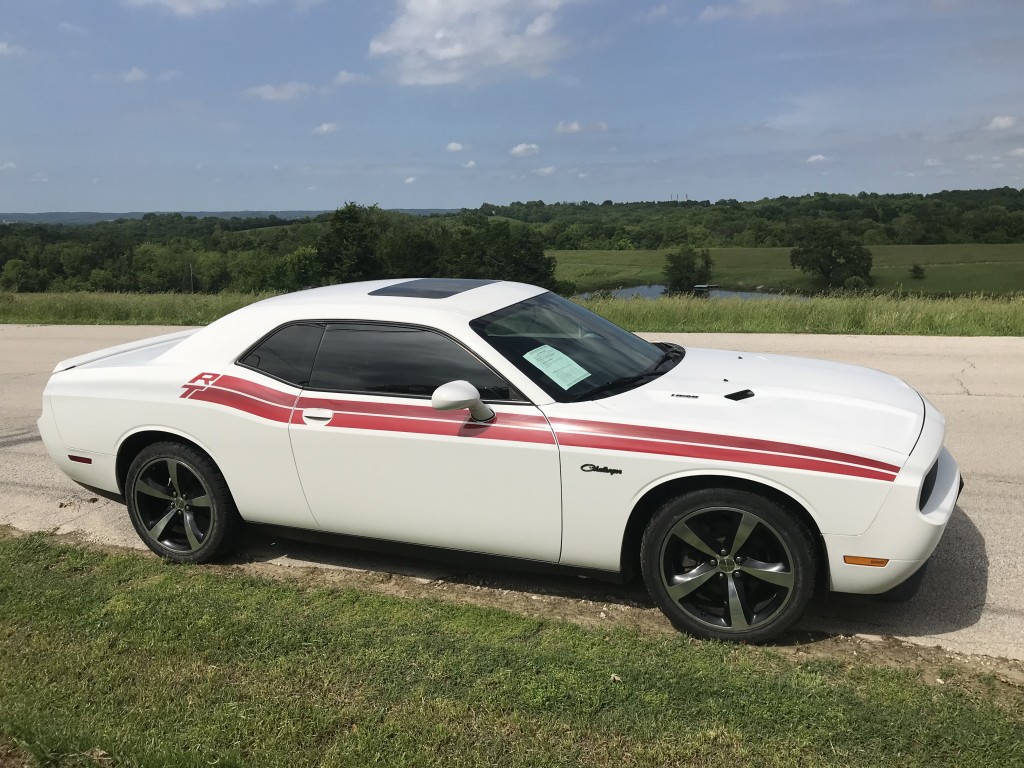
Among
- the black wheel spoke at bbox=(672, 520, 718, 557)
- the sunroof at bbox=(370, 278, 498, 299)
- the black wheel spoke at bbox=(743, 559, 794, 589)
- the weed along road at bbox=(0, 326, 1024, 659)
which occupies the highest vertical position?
the sunroof at bbox=(370, 278, 498, 299)

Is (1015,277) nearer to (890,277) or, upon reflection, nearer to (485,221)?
(890,277)

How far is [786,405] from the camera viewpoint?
12.2ft

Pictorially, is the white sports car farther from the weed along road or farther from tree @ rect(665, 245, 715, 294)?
tree @ rect(665, 245, 715, 294)

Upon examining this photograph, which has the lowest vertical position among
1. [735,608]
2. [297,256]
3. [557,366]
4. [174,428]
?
[735,608]

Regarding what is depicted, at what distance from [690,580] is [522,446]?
946 mm

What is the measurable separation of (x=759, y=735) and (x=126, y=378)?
3.81m

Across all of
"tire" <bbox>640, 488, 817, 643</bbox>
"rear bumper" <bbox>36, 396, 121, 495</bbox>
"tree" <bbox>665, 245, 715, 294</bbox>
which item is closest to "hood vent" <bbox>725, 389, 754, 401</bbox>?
"tire" <bbox>640, 488, 817, 643</bbox>

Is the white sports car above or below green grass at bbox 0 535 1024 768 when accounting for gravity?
above

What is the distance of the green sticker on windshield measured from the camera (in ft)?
12.8

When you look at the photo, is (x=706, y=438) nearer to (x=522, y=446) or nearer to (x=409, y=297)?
(x=522, y=446)

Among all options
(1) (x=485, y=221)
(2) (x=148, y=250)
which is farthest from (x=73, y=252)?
(1) (x=485, y=221)

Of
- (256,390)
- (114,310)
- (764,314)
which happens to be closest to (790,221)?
(764,314)

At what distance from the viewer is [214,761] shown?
2770mm

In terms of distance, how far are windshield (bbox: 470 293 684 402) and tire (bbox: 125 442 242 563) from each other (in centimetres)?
175
